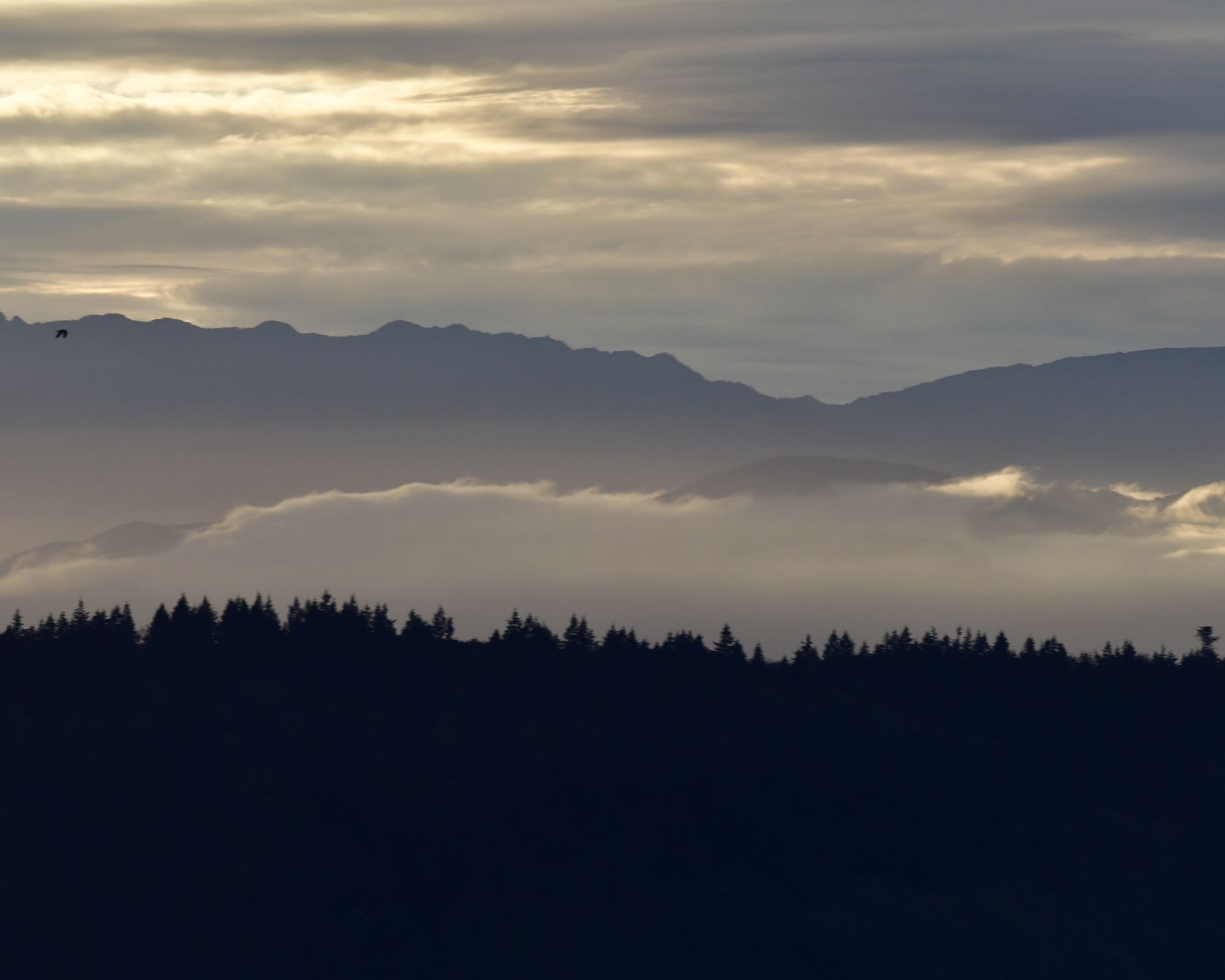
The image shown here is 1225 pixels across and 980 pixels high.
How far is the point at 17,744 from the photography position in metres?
200

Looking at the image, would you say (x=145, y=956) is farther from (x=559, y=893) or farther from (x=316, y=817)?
(x=559, y=893)

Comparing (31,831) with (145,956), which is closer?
(145,956)

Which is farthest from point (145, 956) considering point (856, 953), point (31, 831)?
point (856, 953)

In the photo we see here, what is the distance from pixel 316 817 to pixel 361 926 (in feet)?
54.7

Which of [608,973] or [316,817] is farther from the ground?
[316,817]

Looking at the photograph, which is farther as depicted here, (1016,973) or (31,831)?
(1016,973)

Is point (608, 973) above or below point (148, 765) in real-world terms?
below

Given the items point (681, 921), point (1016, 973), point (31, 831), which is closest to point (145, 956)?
point (31, 831)

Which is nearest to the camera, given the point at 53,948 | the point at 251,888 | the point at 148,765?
the point at 53,948

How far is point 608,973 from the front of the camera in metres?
186

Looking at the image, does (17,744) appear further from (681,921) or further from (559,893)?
(681,921)

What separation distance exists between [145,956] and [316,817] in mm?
28242

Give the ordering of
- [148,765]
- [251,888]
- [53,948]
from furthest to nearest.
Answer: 1. [148,765]
2. [251,888]
3. [53,948]

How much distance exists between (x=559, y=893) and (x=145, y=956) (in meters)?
41.4
